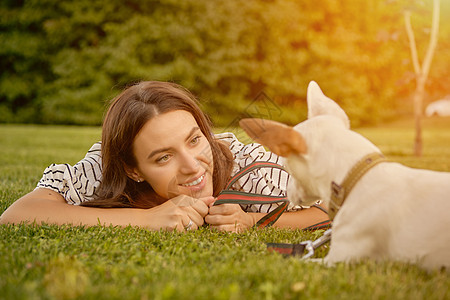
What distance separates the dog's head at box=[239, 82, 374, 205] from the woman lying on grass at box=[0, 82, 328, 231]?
3.46ft

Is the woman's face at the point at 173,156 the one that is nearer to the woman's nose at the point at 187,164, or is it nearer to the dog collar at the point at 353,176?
the woman's nose at the point at 187,164

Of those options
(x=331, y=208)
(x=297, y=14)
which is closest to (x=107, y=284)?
(x=331, y=208)

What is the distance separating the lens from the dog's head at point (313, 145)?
1.87m

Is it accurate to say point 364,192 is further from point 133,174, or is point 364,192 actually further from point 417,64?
point 417,64

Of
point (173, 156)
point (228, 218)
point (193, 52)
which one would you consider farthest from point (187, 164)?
point (193, 52)

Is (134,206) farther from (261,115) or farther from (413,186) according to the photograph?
(413,186)

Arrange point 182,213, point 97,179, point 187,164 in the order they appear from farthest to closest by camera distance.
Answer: point 97,179 → point 187,164 → point 182,213

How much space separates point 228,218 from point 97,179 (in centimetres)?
137

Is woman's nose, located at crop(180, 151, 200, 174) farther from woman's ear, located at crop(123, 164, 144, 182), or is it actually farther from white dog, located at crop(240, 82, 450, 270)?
white dog, located at crop(240, 82, 450, 270)

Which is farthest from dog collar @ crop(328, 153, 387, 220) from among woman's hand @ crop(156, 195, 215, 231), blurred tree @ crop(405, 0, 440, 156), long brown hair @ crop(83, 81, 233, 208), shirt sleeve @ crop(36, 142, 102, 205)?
blurred tree @ crop(405, 0, 440, 156)

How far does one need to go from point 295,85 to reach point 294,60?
10.8 ft

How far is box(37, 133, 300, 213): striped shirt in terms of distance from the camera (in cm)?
339

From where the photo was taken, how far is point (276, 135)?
1.85 meters

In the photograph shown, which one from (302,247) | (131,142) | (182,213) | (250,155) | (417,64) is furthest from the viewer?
(417,64)
